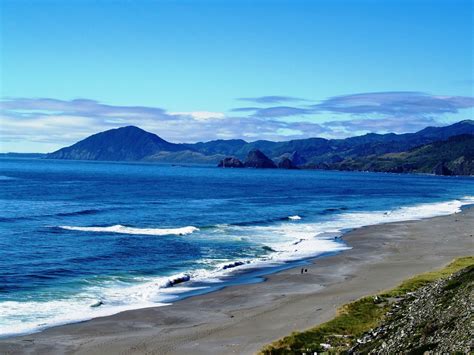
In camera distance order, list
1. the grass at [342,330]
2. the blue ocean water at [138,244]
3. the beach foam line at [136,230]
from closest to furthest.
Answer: the grass at [342,330], the blue ocean water at [138,244], the beach foam line at [136,230]

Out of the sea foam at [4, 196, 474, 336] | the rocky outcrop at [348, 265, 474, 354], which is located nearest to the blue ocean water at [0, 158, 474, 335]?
the sea foam at [4, 196, 474, 336]

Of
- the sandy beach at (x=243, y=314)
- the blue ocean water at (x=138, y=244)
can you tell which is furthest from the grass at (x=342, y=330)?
the blue ocean water at (x=138, y=244)

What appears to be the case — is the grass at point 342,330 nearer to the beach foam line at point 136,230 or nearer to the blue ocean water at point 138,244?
the blue ocean water at point 138,244

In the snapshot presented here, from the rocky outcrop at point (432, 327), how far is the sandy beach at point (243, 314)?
6466mm

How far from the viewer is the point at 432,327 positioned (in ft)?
71.2

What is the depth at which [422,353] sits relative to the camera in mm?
19516

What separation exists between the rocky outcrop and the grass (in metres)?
1.24

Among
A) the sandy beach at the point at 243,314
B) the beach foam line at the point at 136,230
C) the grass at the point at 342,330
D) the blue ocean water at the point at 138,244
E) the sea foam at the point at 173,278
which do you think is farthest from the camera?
the beach foam line at the point at 136,230

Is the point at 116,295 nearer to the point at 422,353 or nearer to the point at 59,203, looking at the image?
the point at 422,353

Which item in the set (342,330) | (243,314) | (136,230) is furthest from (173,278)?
(136,230)

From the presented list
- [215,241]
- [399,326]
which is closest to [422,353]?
[399,326]

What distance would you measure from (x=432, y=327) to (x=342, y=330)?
24.1ft

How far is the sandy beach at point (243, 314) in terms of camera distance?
2866 centimetres

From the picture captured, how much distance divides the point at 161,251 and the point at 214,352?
1152 inches
